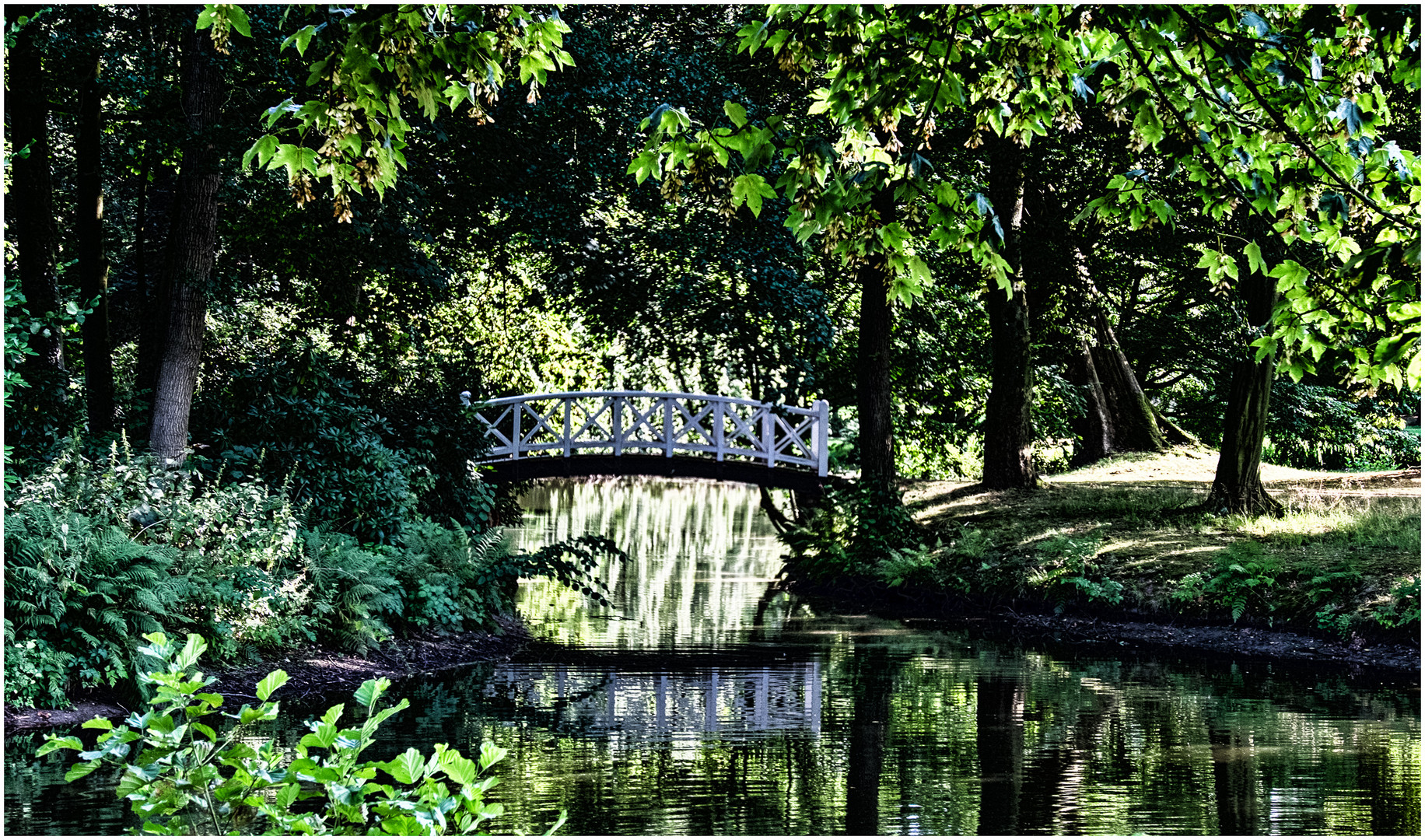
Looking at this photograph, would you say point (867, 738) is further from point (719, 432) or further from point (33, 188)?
point (719, 432)

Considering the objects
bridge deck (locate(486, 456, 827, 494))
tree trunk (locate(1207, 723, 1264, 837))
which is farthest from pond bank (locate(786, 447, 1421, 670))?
tree trunk (locate(1207, 723, 1264, 837))

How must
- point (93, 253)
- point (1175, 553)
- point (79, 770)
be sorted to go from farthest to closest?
point (1175, 553) < point (93, 253) < point (79, 770)

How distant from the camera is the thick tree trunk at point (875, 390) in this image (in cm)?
1792

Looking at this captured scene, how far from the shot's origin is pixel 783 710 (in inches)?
354

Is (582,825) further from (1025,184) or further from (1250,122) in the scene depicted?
(1025,184)

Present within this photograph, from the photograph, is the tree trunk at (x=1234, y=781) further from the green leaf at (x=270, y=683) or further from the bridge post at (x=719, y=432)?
the bridge post at (x=719, y=432)

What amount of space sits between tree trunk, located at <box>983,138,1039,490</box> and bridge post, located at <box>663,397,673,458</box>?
485 cm

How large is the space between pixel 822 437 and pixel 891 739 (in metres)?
12.0

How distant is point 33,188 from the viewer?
504 inches

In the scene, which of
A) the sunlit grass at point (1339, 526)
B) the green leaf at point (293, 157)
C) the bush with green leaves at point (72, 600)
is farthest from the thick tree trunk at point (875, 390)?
the green leaf at point (293, 157)

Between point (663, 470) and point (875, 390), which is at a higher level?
point (875, 390)

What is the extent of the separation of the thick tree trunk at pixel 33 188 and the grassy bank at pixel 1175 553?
32.7 ft

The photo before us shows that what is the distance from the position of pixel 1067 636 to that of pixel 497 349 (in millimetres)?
18154

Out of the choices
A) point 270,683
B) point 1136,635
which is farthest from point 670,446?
point 270,683
